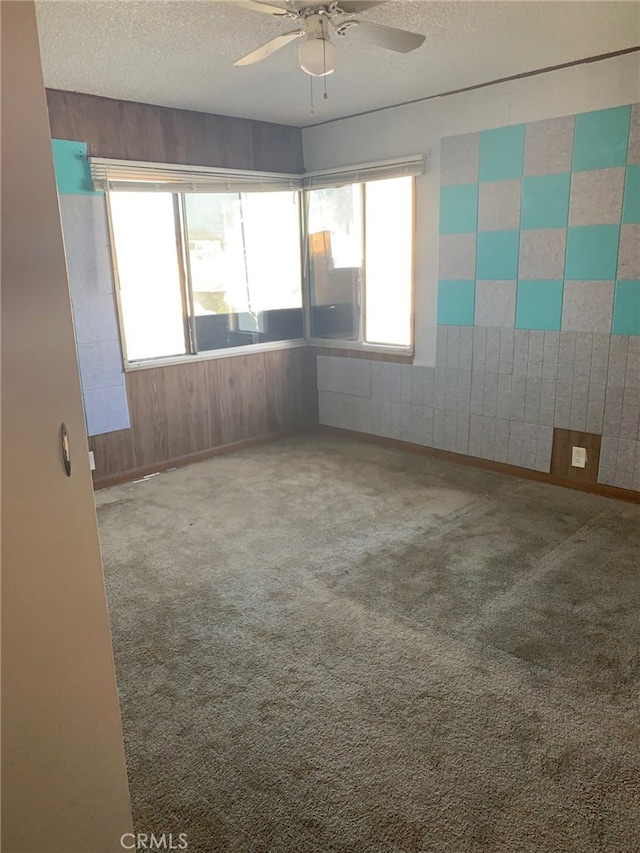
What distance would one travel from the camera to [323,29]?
2.38m

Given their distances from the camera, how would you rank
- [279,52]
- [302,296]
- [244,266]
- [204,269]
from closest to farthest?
[279,52] → [204,269] → [244,266] → [302,296]

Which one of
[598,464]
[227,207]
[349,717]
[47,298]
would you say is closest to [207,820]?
[349,717]

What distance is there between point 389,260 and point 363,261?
23 cm

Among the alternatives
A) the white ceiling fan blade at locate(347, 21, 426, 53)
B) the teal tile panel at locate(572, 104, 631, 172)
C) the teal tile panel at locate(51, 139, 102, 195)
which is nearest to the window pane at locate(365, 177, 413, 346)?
the teal tile panel at locate(572, 104, 631, 172)

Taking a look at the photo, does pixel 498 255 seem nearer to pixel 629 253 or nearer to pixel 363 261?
pixel 629 253

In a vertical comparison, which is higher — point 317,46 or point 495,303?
point 317,46

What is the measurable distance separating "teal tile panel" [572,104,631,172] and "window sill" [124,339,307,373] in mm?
2536

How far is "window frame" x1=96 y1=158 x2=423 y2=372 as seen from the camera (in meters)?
4.23

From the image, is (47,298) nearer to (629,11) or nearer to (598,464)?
(629,11)

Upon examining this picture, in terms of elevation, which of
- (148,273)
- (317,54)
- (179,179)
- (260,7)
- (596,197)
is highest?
(260,7)

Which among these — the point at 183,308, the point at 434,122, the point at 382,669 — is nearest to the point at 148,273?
the point at 183,308

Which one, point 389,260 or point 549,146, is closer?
point 549,146

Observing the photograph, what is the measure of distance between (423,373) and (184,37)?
261 centimetres

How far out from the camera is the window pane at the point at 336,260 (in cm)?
479
